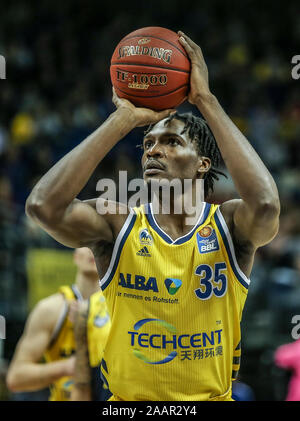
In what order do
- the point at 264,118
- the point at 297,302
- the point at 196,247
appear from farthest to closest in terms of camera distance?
the point at 264,118 < the point at 297,302 < the point at 196,247

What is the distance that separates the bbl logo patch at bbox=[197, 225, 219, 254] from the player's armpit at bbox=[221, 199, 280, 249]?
11cm

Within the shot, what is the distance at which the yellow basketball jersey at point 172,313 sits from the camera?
132 inches

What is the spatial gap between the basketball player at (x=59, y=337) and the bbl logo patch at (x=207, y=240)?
1.62 meters

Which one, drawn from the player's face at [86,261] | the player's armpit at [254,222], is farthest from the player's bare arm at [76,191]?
the player's face at [86,261]

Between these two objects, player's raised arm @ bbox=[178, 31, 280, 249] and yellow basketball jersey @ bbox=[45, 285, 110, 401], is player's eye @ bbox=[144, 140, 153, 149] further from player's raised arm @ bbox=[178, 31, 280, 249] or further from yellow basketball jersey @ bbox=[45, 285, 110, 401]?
yellow basketball jersey @ bbox=[45, 285, 110, 401]

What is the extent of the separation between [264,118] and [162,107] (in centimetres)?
813

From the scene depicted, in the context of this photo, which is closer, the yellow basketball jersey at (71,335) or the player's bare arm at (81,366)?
the player's bare arm at (81,366)

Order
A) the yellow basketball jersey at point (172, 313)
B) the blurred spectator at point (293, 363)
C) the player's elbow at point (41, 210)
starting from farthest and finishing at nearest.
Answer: the blurred spectator at point (293, 363)
the yellow basketball jersey at point (172, 313)
the player's elbow at point (41, 210)

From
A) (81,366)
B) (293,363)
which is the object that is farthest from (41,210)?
(293,363)

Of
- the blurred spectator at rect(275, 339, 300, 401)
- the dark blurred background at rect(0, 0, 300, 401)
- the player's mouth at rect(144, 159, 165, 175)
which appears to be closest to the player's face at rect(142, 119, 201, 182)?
the player's mouth at rect(144, 159, 165, 175)

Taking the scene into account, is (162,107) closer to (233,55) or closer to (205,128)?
(205,128)

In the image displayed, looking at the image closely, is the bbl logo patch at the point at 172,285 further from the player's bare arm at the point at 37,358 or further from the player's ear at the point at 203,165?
the player's bare arm at the point at 37,358
